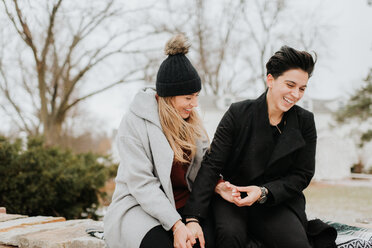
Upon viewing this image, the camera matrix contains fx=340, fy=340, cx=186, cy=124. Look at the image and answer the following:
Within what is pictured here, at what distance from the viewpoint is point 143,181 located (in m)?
2.13

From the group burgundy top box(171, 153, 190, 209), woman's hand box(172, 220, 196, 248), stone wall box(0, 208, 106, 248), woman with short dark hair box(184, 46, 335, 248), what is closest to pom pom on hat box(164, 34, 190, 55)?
woman with short dark hair box(184, 46, 335, 248)

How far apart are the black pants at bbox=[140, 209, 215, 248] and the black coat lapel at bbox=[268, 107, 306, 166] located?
1.94 ft

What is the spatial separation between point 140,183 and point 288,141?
100cm

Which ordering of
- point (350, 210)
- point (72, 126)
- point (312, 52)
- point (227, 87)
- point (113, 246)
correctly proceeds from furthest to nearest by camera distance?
point (72, 126), point (227, 87), point (350, 210), point (312, 52), point (113, 246)

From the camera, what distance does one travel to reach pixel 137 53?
10.5m

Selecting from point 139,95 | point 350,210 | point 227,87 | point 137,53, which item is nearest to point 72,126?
point 227,87

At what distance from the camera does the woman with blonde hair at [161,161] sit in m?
2.05

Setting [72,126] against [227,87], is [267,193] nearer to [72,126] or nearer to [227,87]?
Result: [227,87]

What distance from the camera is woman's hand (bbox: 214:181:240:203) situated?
2.16 metres

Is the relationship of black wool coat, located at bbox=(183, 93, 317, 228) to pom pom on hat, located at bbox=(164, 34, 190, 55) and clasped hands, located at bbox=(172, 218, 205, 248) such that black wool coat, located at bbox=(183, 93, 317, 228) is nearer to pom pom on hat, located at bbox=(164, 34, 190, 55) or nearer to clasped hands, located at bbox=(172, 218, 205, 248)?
clasped hands, located at bbox=(172, 218, 205, 248)

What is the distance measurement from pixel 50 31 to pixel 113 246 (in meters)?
7.77

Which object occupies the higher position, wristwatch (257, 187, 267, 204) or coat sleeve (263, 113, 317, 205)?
coat sleeve (263, 113, 317, 205)

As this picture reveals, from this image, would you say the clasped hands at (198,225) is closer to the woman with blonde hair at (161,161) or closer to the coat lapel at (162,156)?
the woman with blonde hair at (161,161)

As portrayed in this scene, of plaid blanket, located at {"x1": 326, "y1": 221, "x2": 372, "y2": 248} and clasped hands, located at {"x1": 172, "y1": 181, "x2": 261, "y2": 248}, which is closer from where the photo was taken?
clasped hands, located at {"x1": 172, "y1": 181, "x2": 261, "y2": 248}
